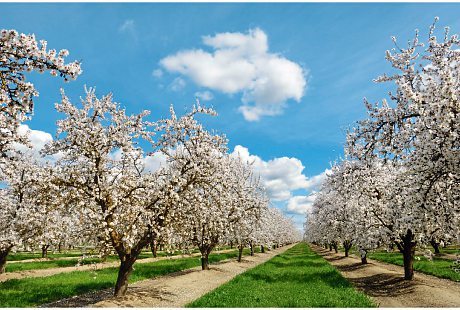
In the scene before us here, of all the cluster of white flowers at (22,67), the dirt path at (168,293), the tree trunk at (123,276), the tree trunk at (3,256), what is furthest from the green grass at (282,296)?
the tree trunk at (3,256)

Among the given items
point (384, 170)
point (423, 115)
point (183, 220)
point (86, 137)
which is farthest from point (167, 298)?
point (384, 170)

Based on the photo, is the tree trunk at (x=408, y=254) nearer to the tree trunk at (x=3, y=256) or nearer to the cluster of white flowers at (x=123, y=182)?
the cluster of white flowers at (x=123, y=182)

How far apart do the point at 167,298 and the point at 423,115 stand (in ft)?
54.2

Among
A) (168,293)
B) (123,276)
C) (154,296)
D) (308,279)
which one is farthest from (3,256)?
(308,279)

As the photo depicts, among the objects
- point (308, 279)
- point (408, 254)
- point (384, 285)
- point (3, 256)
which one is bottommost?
point (384, 285)

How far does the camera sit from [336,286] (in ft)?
80.0

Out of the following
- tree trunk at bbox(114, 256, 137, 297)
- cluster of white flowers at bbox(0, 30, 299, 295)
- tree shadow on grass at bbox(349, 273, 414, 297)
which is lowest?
tree shadow on grass at bbox(349, 273, 414, 297)

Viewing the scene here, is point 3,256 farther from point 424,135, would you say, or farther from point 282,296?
point 424,135

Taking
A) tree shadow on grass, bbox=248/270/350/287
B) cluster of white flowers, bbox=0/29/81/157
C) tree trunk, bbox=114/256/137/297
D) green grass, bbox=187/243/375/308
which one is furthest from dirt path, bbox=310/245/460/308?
cluster of white flowers, bbox=0/29/81/157

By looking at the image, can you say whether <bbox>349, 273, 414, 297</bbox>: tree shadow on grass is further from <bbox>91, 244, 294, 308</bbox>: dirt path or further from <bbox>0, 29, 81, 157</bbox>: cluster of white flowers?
<bbox>0, 29, 81, 157</bbox>: cluster of white flowers

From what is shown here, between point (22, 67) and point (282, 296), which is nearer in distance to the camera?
point (22, 67)

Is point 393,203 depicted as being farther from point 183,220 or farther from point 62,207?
point 62,207

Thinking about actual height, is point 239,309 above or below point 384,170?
below

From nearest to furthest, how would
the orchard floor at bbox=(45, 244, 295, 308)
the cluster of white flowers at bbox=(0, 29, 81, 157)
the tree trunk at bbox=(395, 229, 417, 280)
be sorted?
the cluster of white flowers at bbox=(0, 29, 81, 157) → the orchard floor at bbox=(45, 244, 295, 308) → the tree trunk at bbox=(395, 229, 417, 280)
